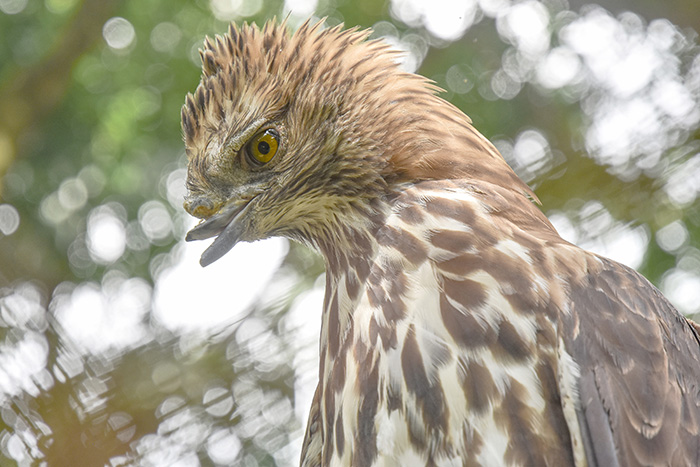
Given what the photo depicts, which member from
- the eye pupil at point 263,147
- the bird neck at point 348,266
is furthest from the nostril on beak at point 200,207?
the bird neck at point 348,266

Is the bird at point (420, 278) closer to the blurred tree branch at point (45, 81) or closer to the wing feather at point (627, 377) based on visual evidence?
the wing feather at point (627, 377)

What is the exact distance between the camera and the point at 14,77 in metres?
2.96

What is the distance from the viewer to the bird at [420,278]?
1764 millimetres

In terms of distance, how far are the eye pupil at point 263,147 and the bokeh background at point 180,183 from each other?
0.55m

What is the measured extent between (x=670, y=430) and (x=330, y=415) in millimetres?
856

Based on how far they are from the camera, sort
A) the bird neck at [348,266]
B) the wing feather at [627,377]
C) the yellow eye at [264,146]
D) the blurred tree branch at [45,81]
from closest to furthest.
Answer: the wing feather at [627,377] → the bird neck at [348,266] → the yellow eye at [264,146] → the blurred tree branch at [45,81]

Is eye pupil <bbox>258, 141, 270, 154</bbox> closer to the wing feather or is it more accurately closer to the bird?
the bird

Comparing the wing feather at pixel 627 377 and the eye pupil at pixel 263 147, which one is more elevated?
the eye pupil at pixel 263 147

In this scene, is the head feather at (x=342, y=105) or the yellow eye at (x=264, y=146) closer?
the head feather at (x=342, y=105)

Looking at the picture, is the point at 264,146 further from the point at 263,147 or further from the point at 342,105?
the point at 342,105

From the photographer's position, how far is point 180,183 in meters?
3.55

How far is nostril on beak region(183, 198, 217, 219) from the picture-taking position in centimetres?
231

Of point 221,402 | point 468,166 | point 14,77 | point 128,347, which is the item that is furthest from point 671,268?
point 14,77

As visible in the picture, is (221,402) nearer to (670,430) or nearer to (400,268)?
(400,268)
